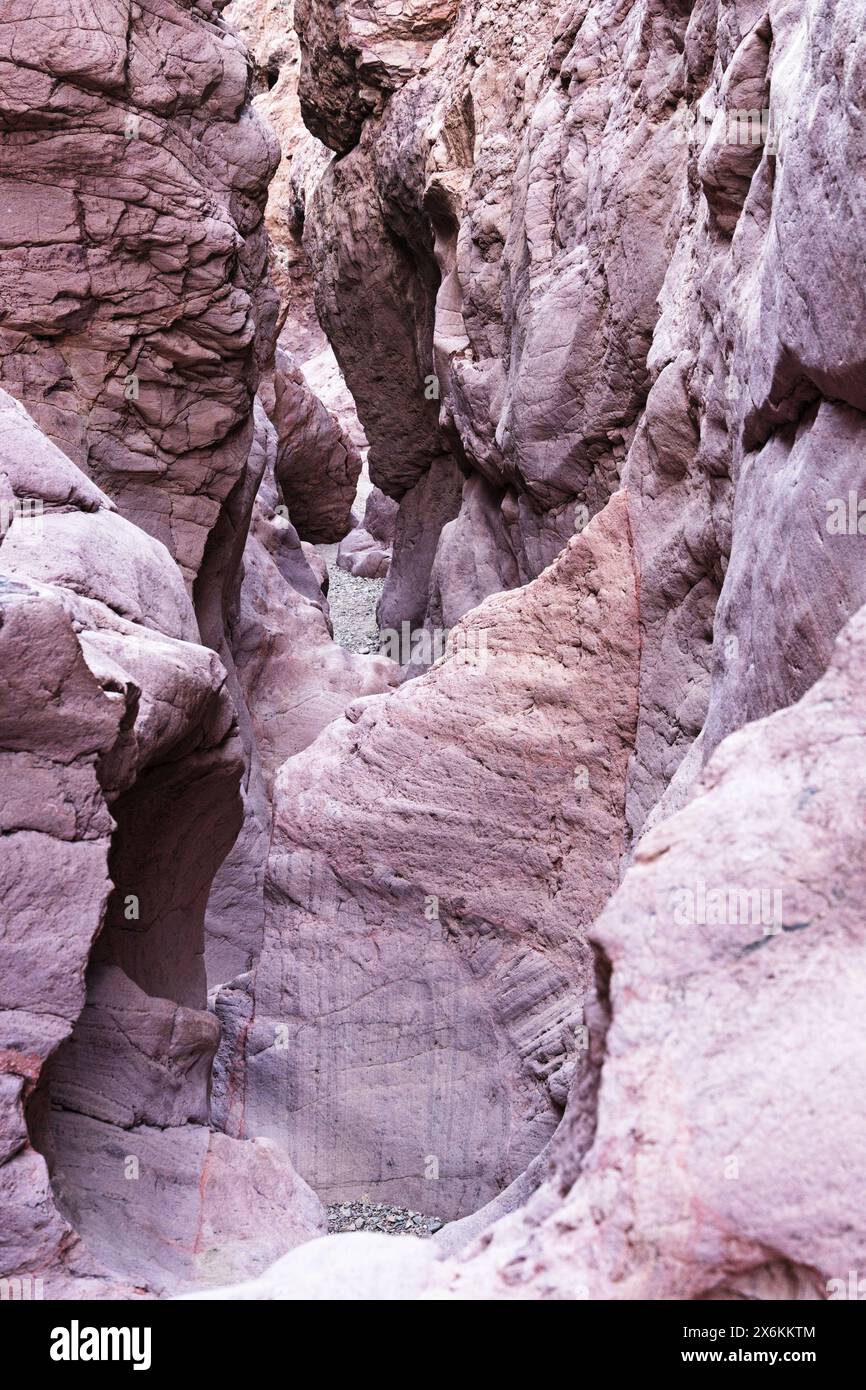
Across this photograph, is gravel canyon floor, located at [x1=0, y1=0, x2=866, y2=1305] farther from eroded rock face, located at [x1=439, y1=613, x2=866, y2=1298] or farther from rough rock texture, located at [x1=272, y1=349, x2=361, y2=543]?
rough rock texture, located at [x1=272, y1=349, x2=361, y2=543]

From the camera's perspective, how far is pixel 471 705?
23.8 feet

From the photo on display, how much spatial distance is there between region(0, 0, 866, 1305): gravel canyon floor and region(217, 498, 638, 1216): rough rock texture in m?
0.03

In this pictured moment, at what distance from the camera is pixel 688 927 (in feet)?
7.86

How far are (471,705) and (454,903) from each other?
3.84ft

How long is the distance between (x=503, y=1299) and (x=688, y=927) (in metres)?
0.76

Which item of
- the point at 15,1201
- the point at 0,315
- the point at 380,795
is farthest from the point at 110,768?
the point at 0,315

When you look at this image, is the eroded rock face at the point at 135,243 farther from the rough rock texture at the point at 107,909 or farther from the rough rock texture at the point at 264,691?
the rough rock texture at the point at 107,909

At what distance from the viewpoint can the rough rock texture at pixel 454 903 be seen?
6.84 m

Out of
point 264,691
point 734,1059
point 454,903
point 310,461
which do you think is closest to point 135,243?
point 264,691

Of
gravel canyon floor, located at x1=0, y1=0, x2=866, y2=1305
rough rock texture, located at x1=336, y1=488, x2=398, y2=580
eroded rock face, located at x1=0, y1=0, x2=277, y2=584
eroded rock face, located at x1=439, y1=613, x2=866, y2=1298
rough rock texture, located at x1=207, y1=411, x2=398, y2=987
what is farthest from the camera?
rough rock texture, located at x1=336, y1=488, x2=398, y2=580

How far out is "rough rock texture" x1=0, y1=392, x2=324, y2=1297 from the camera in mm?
4309

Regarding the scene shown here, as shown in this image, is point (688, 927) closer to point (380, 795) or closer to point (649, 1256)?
point (649, 1256)

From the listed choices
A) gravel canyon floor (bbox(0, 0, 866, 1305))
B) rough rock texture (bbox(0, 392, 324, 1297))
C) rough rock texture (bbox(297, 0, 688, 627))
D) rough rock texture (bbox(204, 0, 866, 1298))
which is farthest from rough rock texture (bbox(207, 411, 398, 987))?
rough rock texture (bbox(204, 0, 866, 1298))
